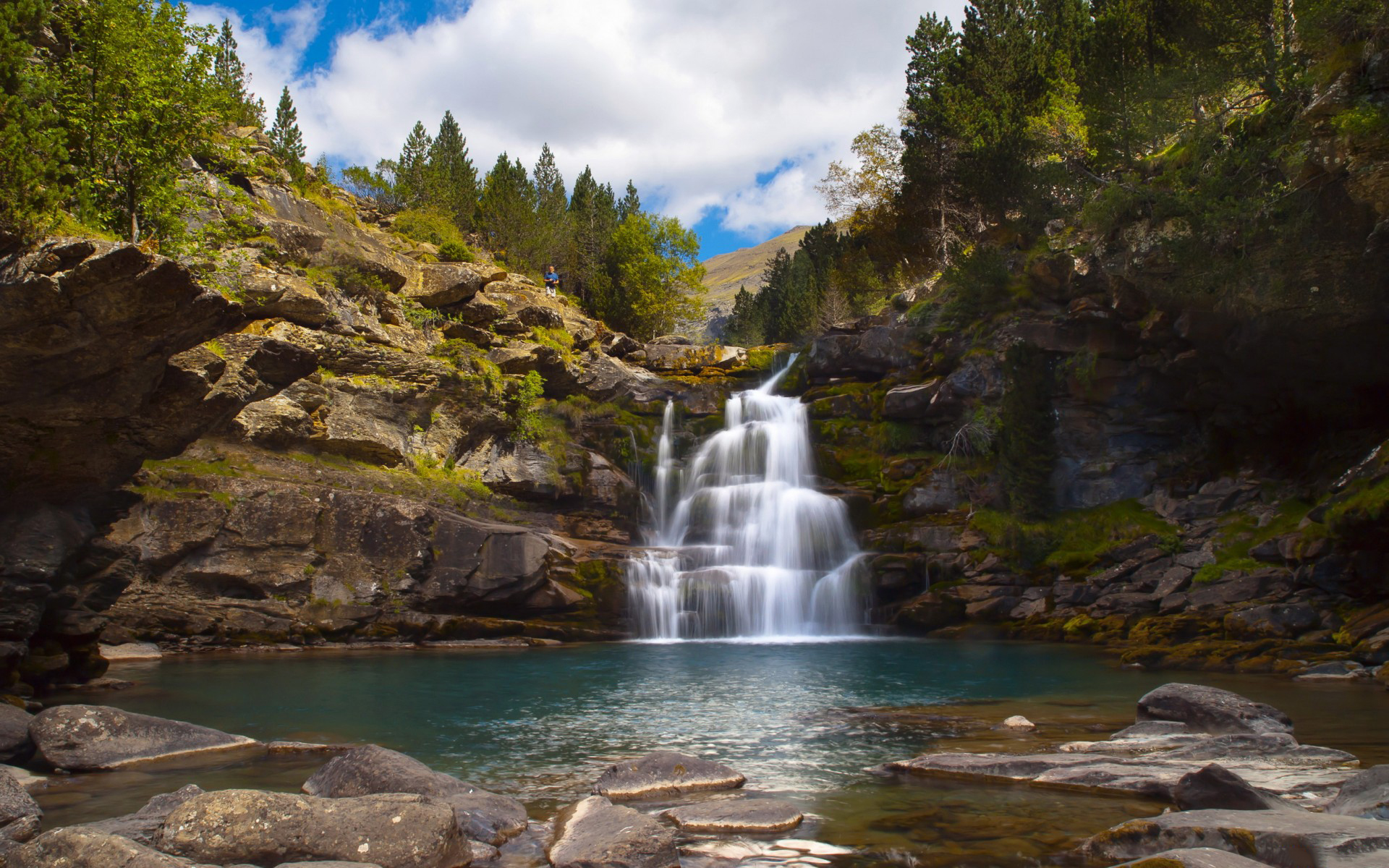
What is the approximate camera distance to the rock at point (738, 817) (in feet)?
23.9

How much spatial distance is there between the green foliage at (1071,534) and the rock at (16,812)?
95.0 ft

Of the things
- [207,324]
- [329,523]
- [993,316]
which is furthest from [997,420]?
[207,324]

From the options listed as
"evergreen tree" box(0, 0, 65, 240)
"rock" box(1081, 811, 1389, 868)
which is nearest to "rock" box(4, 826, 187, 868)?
"rock" box(1081, 811, 1389, 868)

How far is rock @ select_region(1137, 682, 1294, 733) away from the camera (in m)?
10.5

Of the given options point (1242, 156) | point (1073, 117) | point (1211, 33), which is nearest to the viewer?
point (1242, 156)

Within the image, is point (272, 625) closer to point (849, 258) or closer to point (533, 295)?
point (533, 295)

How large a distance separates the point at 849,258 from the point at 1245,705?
5100cm

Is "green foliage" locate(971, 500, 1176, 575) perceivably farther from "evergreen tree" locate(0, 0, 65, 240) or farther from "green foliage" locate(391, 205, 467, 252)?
"green foliage" locate(391, 205, 467, 252)

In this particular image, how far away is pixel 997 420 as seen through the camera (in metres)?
33.2

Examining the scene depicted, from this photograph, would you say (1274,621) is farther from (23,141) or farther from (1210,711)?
(23,141)

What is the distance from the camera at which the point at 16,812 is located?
22.5 ft

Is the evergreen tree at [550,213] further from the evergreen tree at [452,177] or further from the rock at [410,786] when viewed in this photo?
the rock at [410,786]

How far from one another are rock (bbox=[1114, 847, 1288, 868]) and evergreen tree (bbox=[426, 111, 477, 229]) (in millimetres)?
55730

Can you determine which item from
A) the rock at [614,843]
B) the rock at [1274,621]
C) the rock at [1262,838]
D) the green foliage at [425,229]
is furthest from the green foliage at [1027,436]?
the green foliage at [425,229]
